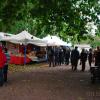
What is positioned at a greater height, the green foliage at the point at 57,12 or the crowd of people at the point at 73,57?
the green foliage at the point at 57,12

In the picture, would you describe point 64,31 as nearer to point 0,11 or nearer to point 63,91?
point 0,11

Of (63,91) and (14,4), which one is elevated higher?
(14,4)

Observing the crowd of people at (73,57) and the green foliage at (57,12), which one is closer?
the green foliage at (57,12)

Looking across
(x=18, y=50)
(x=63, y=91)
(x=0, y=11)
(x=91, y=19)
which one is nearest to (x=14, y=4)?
(x=0, y=11)

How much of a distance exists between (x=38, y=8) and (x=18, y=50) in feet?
53.7

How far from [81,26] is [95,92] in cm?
1143

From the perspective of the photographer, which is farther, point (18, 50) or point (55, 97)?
point (18, 50)

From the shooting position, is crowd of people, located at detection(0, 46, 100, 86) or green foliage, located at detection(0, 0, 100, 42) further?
crowd of people, located at detection(0, 46, 100, 86)

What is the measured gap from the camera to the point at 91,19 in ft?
83.3

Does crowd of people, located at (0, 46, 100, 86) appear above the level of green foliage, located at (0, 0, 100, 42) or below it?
below

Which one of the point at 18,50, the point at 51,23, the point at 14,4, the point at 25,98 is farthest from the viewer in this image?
the point at 18,50

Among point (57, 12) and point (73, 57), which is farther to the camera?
point (73, 57)

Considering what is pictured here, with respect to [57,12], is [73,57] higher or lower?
lower

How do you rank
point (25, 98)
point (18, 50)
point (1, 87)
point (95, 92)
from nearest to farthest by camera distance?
point (25, 98), point (95, 92), point (1, 87), point (18, 50)
